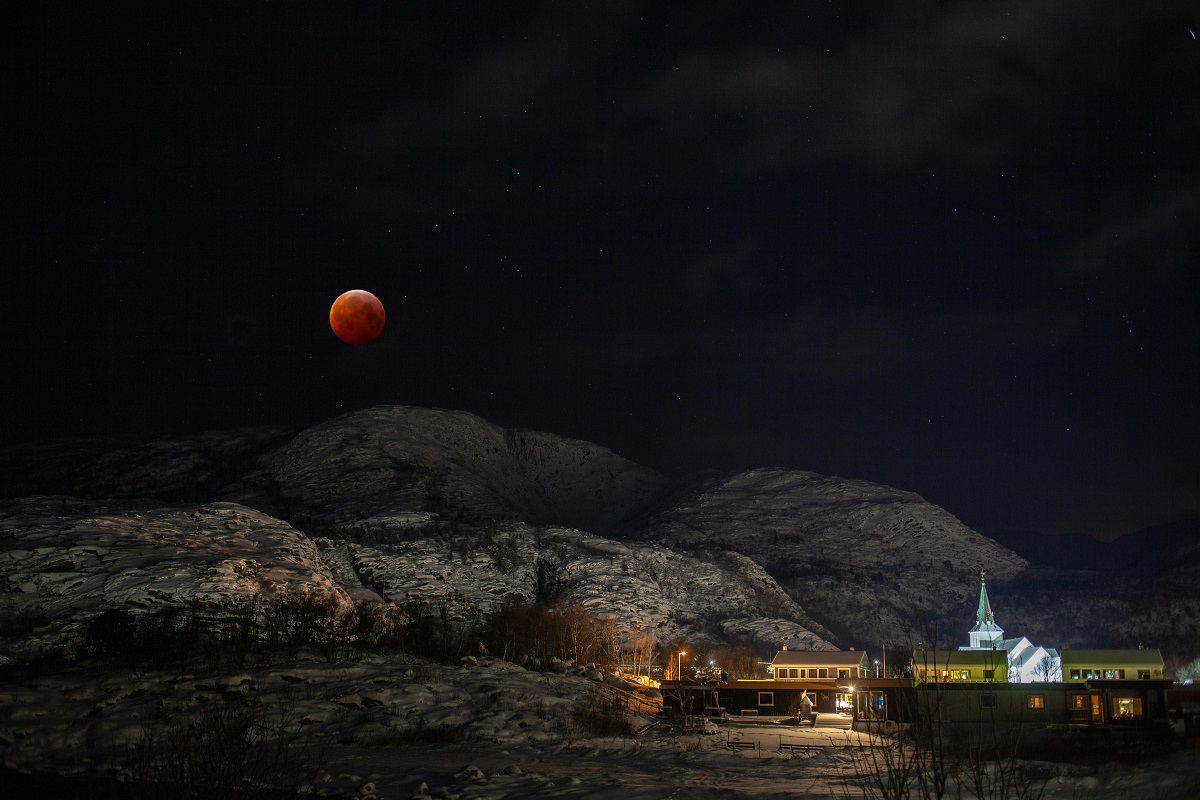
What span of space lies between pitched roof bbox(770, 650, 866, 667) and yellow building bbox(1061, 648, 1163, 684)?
21915 millimetres

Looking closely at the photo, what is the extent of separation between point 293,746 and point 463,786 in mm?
13557

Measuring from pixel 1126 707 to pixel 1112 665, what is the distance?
113ft

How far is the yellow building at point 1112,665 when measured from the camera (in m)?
93.4

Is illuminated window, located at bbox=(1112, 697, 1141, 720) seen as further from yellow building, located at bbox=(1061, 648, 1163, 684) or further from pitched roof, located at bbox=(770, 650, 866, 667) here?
pitched roof, located at bbox=(770, 650, 866, 667)

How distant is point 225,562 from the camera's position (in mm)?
94312

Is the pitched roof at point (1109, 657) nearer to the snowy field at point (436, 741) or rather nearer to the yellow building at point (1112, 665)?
the yellow building at point (1112, 665)

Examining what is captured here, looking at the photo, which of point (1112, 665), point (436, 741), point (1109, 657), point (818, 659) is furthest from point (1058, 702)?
point (436, 741)

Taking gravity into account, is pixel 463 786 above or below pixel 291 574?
below

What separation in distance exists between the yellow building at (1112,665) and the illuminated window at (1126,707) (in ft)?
102

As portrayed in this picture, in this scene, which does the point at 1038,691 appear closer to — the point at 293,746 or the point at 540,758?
the point at 540,758

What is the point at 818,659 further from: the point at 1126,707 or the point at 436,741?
the point at 436,741

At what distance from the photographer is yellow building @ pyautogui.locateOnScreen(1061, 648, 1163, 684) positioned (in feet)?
306

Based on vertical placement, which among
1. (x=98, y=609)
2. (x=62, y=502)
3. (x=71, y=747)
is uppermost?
(x=62, y=502)

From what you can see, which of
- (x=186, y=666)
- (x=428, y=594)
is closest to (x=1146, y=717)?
(x=186, y=666)
